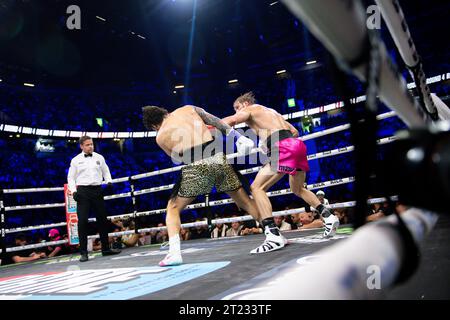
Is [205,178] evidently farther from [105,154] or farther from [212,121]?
[105,154]

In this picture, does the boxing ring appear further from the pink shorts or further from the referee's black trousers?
the referee's black trousers

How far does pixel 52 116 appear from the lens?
14617 millimetres

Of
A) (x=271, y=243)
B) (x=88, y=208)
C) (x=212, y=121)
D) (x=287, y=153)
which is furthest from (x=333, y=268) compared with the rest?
(x=88, y=208)

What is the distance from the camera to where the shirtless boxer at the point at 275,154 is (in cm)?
251

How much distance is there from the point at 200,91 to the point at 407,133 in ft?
55.3

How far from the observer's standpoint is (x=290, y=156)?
8.43 ft

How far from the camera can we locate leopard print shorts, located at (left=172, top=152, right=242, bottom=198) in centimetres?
233

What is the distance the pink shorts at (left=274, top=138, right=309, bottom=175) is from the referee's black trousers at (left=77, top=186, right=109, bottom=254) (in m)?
2.03

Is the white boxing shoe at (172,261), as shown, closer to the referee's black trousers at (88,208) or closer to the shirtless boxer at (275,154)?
the shirtless boxer at (275,154)

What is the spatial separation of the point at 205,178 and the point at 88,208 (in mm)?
1746

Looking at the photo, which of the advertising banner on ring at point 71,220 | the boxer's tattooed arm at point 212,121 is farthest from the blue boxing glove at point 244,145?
the advertising banner on ring at point 71,220

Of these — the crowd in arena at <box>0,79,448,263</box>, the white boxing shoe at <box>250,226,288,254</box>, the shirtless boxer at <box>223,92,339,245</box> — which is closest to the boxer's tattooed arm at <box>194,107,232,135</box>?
the shirtless boxer at <box>223,92,339,245</box>

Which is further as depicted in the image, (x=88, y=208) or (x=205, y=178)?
(x=88, y=208)

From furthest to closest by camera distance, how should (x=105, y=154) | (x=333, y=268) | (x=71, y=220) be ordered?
(x=105, y=154) < (x=71, y=220) < (x=333, y=268)
